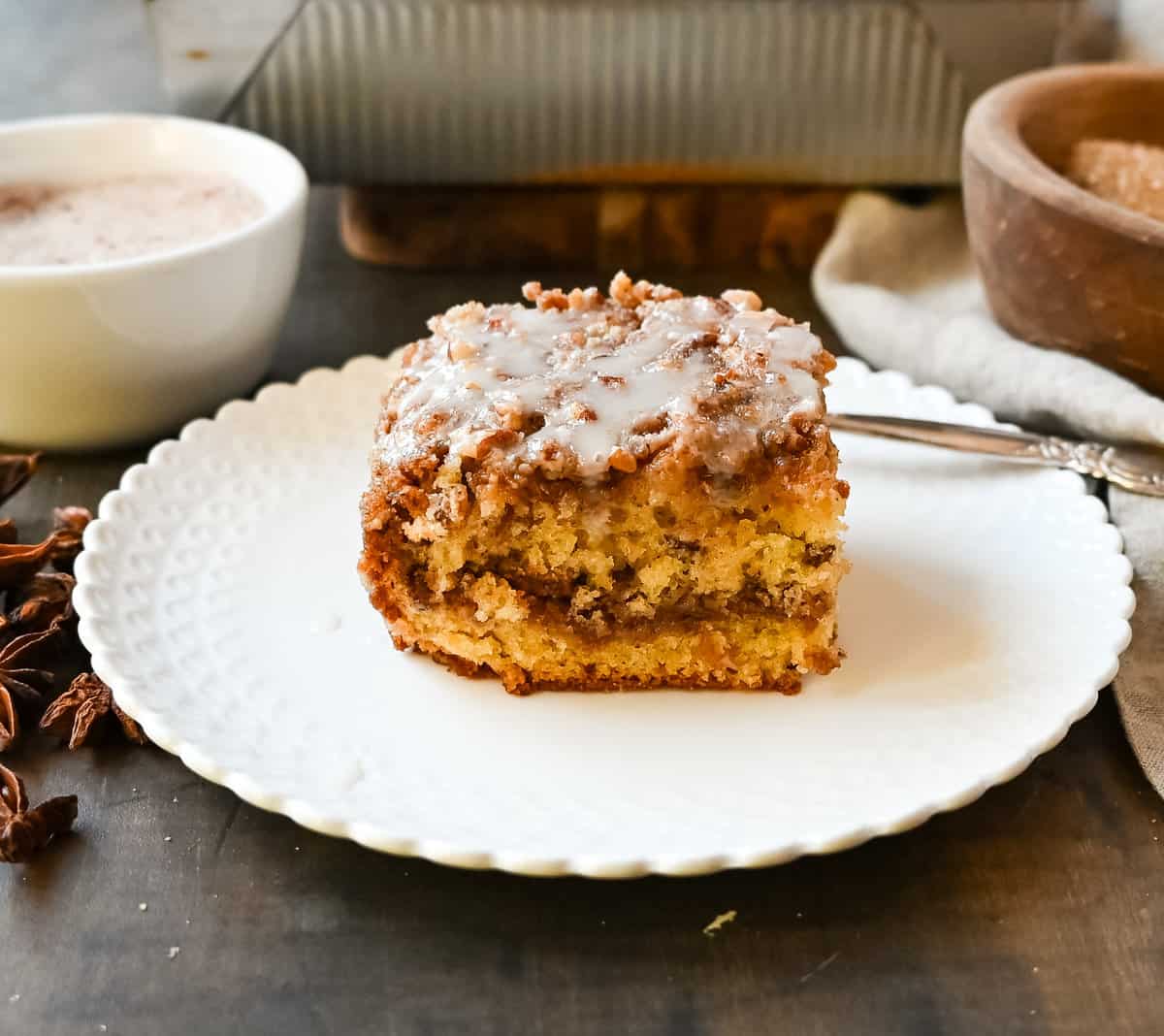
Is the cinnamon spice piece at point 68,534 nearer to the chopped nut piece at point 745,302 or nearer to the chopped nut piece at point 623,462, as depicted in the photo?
the chopped nut piece at point 623,462

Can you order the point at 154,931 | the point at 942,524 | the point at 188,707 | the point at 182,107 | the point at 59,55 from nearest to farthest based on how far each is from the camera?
the point at 154,931, the point at 188,707, the point at 942,524, the point at 182,107, the point at 59,55

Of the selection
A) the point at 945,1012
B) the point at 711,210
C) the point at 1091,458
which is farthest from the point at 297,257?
the point at 945,1012

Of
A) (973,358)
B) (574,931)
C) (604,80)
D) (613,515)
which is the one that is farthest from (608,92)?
(574,931)

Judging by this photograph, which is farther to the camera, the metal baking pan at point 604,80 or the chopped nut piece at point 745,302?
A: the metal baking pan at point 604,80

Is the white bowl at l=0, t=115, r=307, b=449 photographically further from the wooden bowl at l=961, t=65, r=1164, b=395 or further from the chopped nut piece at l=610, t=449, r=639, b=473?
the wooden bowl at l=961, t=65, r=1164, b=395

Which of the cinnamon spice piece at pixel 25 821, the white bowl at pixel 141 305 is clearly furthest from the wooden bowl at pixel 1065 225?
the cinnamon spice piece at pixel 25 821

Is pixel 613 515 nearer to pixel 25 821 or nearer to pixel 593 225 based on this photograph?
pixel 25 821

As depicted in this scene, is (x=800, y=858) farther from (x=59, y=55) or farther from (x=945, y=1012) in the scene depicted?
(x=59, y=55)

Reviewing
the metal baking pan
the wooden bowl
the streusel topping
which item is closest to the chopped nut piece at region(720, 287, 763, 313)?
the streusel topping
